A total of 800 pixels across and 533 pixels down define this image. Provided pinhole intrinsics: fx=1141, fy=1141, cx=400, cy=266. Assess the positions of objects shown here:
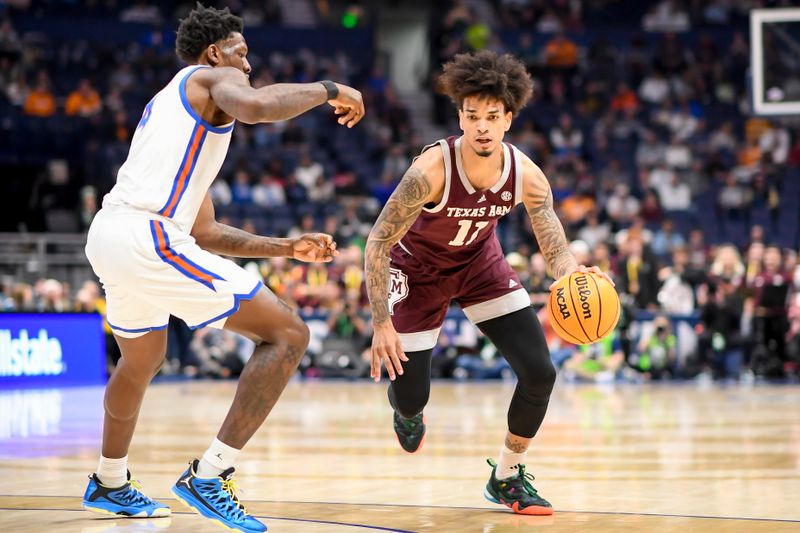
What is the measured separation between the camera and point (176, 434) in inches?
379

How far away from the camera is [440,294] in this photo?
6301 mm

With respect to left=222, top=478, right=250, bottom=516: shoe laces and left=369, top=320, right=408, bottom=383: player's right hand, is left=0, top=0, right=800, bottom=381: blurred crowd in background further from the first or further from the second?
left=222, top=478, right=250, bottom=516: shoe laces

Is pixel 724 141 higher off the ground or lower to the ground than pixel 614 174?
higher

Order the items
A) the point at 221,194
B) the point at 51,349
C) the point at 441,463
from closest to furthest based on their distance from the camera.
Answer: the point at 441,463, the point at 51,349, the point at 221,194

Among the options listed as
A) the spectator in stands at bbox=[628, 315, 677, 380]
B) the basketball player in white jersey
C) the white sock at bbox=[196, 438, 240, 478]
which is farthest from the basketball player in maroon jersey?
the spectator in stands at bbox=[628, 315, 677, 380]

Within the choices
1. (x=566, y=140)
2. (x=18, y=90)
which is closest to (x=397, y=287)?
(x=566, y=140)

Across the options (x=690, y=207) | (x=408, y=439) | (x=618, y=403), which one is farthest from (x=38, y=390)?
(x=690, y=207)

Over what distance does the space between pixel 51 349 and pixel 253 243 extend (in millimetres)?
11078

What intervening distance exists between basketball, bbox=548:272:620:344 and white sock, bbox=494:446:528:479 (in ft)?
2.41

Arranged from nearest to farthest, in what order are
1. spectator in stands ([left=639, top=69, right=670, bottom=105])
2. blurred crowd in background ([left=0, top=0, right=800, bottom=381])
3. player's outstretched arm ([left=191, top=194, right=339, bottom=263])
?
1. player's outstretched arm ([left=191, top=194, right=339, bottom=263])
2. blurred crowd in background ([left=0, top=0, right=800, bottom=381])
3. spectator in stands ([left=639, top=69, right=670, bottom=105])

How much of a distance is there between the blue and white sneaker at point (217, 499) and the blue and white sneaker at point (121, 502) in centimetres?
66

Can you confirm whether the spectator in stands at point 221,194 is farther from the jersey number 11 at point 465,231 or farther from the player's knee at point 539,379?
the player's knee at point 539,379

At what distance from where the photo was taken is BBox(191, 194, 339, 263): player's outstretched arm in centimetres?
534

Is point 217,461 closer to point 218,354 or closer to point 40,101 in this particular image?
point 218,354
